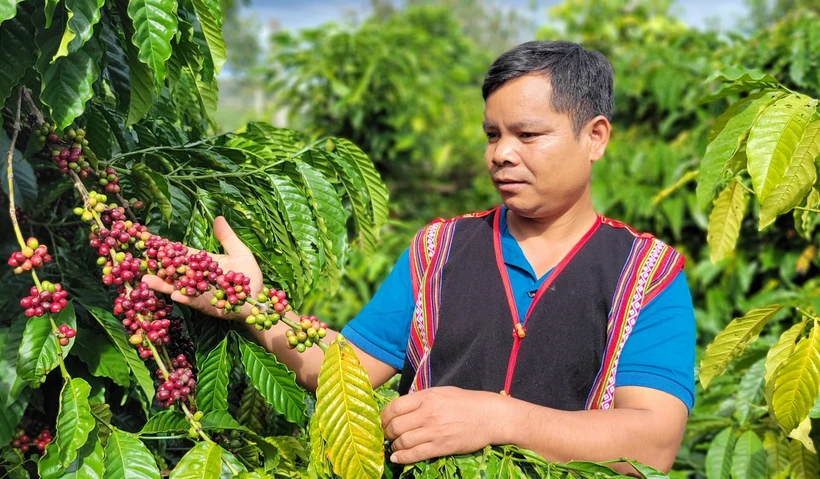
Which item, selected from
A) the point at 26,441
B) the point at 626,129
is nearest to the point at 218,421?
the point at 26,441

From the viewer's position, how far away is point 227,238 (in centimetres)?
123

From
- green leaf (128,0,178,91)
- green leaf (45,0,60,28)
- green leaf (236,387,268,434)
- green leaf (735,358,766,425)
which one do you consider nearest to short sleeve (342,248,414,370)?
green leaf (236,387,268,434)

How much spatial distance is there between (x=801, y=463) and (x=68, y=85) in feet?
5.47

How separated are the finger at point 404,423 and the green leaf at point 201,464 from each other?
9.8 inches

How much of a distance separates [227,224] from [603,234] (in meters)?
0.69

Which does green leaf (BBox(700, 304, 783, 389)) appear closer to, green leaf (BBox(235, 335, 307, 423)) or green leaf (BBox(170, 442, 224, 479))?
green leaf (BBox(235, 335, 307, 423))

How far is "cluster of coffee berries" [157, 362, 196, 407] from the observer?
1.09 meters

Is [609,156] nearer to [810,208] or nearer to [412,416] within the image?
[810,208]

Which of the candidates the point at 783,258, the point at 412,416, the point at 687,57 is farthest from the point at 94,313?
the point at 687,57

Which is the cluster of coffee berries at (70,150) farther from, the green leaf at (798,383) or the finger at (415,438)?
the green leaf at (798,383)

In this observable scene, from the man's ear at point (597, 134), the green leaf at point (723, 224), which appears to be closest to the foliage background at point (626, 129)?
the green leaf at point (723, 224)

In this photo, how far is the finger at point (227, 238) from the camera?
4.03 feet

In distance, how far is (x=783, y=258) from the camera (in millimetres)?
3131

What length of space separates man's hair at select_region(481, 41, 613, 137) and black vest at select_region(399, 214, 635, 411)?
24cm
